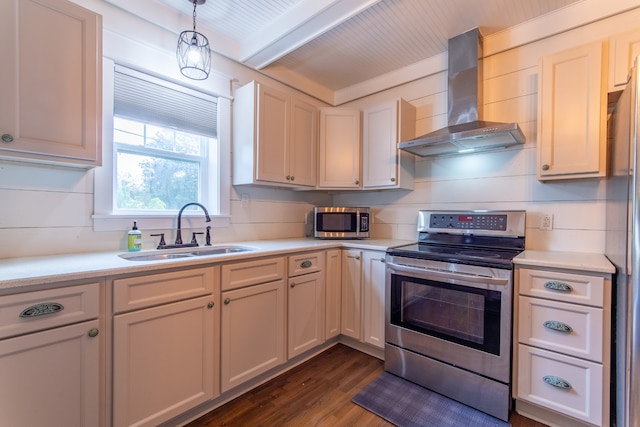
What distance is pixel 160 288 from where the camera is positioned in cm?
146

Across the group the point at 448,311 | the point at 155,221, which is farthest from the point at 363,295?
the point at 155,221

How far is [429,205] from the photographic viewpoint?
2.67 metres

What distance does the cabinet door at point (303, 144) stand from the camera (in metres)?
2.61

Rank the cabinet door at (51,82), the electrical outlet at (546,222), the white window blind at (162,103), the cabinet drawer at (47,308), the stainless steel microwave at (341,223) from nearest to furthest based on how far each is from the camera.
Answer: the cabinet drawer at (47,308), the cabinet door at (51,82), the white window blind at (162,103), the electrical outlet at (546,222), the stainless steel microwave at (341,223)

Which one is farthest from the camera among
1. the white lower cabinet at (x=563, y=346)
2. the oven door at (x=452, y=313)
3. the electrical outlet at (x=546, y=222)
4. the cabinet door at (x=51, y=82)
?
the electrical outlet at (x=546, y=222)

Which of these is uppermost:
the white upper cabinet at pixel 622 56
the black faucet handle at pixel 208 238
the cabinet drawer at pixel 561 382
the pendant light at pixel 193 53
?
the pendant light at pixel 193 53

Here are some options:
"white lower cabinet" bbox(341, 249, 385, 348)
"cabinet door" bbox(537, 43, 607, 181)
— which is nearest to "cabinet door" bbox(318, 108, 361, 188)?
"white lower cabinet" bbox(341, 249, 385, 348)

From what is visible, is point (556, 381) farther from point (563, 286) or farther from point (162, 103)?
point (162, 103)

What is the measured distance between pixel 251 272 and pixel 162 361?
2.14ft

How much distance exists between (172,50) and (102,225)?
1.33 m

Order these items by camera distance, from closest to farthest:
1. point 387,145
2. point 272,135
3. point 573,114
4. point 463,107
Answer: point 573,114 < point 463,107 < point 272,135 < point 387,145

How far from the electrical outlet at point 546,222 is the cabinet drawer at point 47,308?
272 cm

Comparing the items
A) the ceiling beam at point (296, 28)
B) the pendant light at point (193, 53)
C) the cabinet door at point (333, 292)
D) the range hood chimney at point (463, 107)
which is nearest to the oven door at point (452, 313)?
the cabinet door at point (333, 292)

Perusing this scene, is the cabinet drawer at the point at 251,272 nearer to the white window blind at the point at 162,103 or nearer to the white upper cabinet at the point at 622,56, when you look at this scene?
the white window blind at the point at 162,103
